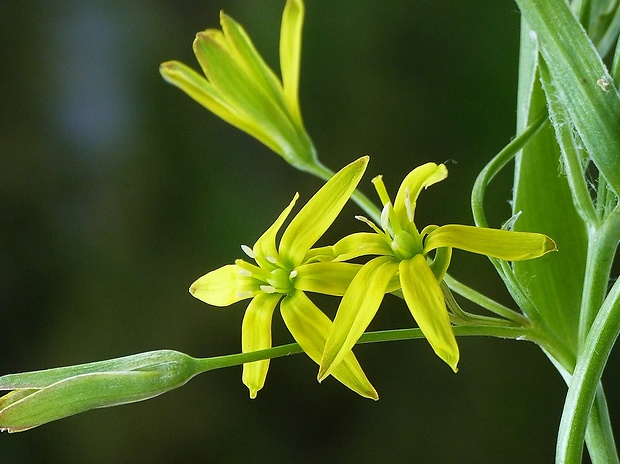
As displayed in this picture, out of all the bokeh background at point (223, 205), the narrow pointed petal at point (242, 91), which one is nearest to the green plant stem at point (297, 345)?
the narrow pointed petal at point (242, 91)

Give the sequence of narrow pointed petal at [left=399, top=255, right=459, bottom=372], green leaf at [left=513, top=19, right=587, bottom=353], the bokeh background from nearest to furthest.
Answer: narrow pointed petal at [left=399, top=255, right=459, bottom=372], green leaf at [left=513, top=19, right=587, bottom=353], the bokeh background

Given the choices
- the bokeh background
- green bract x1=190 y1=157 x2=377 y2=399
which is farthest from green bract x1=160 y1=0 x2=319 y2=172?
the bokeh background

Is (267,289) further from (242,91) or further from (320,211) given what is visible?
(242,91)

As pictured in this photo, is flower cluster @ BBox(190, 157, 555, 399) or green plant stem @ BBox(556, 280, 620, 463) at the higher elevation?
flower cluster @ BBox(190, 157, 555, 399)

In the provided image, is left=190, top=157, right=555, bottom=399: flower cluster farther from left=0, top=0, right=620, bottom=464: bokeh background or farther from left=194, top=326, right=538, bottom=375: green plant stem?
left=0, top=0, right=620, bottom=464: bokeh background

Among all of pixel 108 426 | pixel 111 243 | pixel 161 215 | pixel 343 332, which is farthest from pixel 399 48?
pixel 343 332

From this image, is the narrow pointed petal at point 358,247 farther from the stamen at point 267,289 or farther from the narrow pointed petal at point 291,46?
the narrow pointed petal at point 291,46

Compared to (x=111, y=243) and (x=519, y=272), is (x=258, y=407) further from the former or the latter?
(x=519, y=272)
